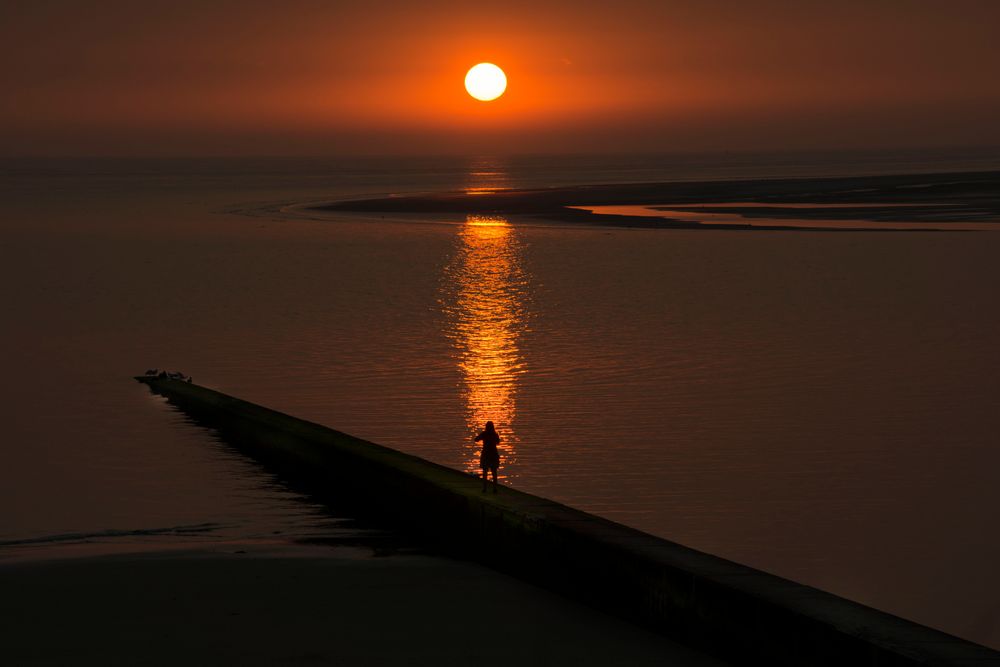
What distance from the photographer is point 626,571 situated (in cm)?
1590

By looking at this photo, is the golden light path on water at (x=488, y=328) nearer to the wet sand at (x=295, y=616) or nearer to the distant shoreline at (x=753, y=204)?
the wet sand at (x=295, y=616)

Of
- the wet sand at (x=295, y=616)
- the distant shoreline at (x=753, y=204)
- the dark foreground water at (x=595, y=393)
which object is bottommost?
the wet sand at (x=295, y=616)

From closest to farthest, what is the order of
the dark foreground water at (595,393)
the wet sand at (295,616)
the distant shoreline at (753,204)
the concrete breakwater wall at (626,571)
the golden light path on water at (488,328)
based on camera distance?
the concrete breakwater wall at (626,571), the wet sand at (295,616), the dark foreground water at (595,393), the golden light path on water at (488,328), the distant shoreline at (753,204)

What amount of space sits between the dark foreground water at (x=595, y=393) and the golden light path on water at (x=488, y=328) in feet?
0.56

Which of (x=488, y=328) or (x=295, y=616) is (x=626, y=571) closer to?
(x=295, y=616)

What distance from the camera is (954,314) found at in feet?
158

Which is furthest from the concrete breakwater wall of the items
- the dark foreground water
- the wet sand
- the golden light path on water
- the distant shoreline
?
the distant shoreline

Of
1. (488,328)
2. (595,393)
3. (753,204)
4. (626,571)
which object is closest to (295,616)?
(626,571)

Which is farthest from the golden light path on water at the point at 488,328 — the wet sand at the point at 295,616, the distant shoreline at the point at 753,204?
the distant shoreline at the point at 753,204

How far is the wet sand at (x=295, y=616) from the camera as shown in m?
14.8

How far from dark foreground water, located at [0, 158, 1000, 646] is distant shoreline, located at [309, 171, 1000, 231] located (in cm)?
2220

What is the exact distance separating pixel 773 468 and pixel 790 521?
3524 millimetres

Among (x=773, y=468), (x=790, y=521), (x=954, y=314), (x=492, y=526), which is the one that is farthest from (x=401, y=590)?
(x=954, y=314)

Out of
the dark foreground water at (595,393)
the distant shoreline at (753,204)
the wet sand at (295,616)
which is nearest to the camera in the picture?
the wet sand at (295,616)
